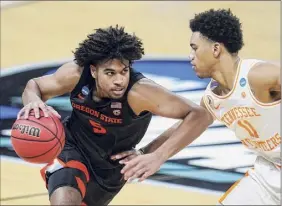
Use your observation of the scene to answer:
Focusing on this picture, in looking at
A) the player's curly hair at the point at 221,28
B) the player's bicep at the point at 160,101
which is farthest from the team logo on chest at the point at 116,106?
the player's curly hair at the point at 221,28

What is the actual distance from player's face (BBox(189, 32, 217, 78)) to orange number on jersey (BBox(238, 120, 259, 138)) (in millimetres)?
391

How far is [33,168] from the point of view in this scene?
24.7 feet

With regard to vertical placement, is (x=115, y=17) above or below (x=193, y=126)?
below

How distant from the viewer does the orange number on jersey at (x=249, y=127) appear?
4.93 meters

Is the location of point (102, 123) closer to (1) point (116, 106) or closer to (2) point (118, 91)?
(1) point (116, 106)

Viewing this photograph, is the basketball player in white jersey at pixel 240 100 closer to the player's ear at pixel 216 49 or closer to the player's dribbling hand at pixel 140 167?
the player's ear at pixel 216 49

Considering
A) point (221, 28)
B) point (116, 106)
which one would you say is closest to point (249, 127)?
point (221, 28)

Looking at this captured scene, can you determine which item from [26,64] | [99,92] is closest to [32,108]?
[99,92]

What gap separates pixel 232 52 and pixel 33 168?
309cm

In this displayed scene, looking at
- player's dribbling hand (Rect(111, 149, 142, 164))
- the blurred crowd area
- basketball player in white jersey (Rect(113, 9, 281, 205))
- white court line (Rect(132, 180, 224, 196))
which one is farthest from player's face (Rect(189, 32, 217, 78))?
the blurred crowd area

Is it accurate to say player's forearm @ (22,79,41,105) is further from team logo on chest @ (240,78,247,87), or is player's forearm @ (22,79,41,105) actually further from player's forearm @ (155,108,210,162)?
team logo on chest @ (240,78,247,87)

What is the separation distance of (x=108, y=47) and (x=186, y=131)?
0.78 meters

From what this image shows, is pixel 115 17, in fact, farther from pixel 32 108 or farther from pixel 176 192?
pixel 32 108

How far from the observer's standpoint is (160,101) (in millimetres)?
5227
